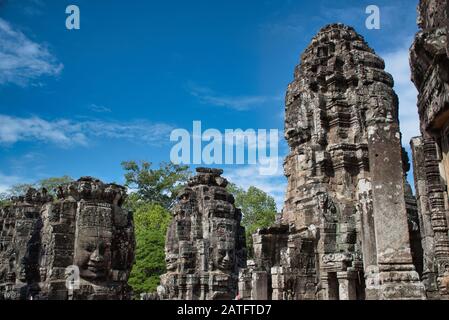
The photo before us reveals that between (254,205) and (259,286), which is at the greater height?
(254,205)

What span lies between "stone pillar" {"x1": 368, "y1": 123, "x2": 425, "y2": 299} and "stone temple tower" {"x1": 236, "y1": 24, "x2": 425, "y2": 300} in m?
3.77

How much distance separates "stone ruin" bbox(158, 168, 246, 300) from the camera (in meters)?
19.2

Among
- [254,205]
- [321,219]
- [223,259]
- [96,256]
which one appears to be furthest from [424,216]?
[254,205]

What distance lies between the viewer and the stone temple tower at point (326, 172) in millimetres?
12297

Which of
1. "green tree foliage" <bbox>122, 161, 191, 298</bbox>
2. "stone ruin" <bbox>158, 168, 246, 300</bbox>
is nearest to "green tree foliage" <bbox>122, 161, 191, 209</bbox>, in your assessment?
"green tree foliage" <bbox>122, 161, 191, 298</bbox>

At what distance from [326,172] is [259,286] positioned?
396 cm

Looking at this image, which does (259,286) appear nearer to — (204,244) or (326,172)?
(326,172)

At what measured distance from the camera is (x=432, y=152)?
6680 millimetres

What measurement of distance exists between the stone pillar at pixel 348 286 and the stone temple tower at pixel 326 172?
0.02m
